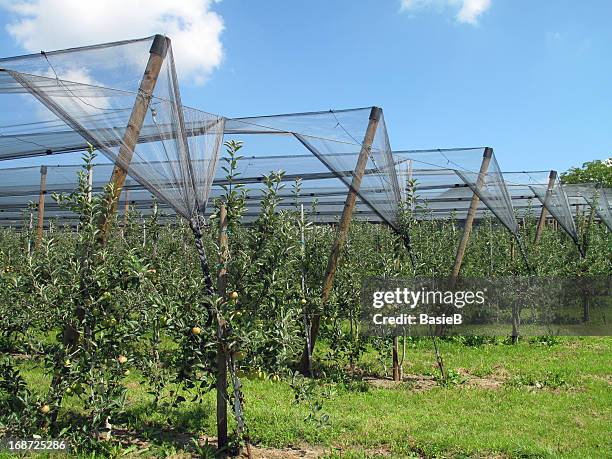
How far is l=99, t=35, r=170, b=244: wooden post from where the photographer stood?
4402mm

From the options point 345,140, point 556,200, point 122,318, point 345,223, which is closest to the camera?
point 122,318

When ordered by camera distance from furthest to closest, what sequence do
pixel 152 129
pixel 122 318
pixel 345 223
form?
pixel 345 223 < pixel 152 129 < pixel 122 318

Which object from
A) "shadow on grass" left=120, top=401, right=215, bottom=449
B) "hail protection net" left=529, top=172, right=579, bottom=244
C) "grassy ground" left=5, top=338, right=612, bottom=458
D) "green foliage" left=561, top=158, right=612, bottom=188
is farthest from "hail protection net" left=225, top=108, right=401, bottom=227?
"green foliage" left=561, top=158, right=612, bottom=188

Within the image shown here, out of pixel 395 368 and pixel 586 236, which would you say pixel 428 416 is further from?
pixel 586 236

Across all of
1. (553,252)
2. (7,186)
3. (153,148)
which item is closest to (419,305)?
(153,148)

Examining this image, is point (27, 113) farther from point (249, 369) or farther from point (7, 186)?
point (7, 186)

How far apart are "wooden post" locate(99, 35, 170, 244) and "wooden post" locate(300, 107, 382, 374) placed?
10.7 ft

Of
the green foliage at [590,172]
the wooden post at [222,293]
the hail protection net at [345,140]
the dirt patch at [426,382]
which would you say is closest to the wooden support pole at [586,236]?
the dirt patch at [426,382]

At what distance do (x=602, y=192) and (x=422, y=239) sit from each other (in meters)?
5.99

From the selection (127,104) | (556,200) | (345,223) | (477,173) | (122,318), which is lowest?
(122,318)

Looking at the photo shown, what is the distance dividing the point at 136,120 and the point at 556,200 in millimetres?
10712

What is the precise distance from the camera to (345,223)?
24.4 feet

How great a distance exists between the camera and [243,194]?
4.31 m

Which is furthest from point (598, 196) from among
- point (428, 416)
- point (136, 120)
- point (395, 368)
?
point (136, 120)
